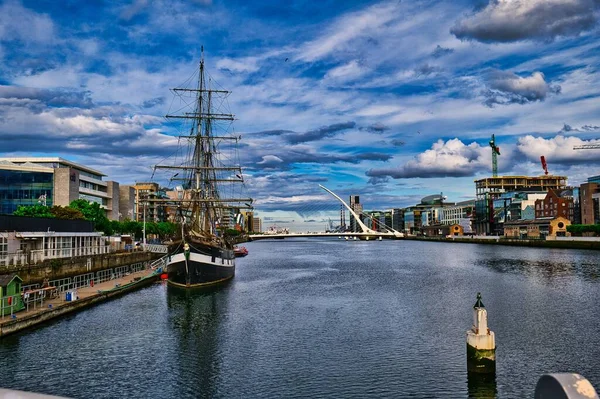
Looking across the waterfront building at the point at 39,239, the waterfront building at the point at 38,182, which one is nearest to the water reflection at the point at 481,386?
the waterfront building at the point at 39,239

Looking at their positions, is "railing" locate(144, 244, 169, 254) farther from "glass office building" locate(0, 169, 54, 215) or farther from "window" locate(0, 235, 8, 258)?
"window" locate(0, 235, 8, 258)

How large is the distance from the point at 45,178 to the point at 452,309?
9924cm

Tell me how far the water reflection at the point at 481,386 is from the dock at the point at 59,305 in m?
25.6

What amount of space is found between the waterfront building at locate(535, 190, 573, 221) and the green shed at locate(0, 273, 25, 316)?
578 feet

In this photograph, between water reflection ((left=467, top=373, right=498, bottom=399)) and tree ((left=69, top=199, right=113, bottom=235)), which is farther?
tree ((left=69, top=199, right=113, bottom=235))

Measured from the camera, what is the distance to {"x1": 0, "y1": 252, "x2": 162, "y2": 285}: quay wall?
46469 millimetres

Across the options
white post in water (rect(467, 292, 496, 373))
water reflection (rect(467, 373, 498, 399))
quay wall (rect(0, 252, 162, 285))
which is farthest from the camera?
quay wall (rect(0, 252, 162, 285))

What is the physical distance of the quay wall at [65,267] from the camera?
46.5m

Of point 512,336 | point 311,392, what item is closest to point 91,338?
point 311,392

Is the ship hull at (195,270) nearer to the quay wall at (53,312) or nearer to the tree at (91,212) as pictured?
the quay wall at (53,312)

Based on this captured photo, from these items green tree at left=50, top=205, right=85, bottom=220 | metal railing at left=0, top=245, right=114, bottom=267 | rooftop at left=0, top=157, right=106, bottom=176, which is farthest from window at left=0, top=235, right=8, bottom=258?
rooftop at left=0, top=157, right=106, bottom=176

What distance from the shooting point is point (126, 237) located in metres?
111

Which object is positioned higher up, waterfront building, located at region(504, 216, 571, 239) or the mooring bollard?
the mooring bollard

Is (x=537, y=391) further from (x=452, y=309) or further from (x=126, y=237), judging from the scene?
(x=126, y=237)
